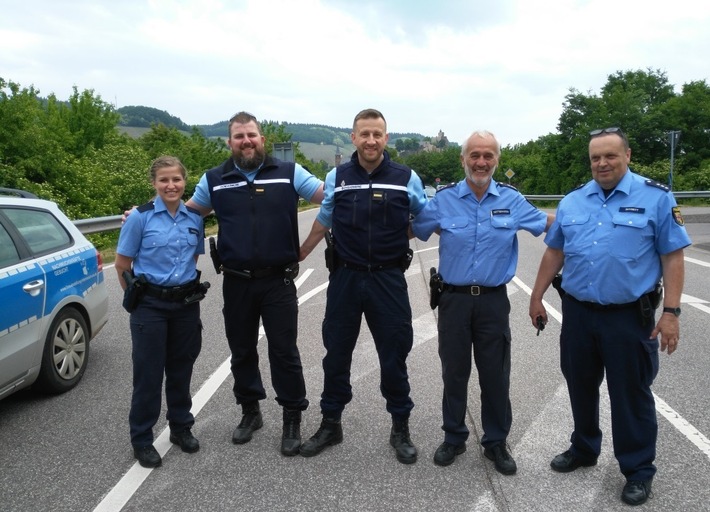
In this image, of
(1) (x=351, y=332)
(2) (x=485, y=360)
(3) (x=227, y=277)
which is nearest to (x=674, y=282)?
(2) (x=485, y=360)

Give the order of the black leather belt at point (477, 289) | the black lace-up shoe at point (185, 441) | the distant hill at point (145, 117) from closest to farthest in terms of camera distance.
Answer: the black leather belt at point (477, 289) → the black lace-up shoe at point (185, 441) → the distant hill at point (145, 117)

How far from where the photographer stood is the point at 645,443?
3275 millimetres

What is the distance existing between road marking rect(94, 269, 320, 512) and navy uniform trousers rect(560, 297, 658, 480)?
2.59 m

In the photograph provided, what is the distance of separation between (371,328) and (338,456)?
0.81m

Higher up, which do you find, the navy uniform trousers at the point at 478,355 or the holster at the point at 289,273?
the holster at the point at 289,273

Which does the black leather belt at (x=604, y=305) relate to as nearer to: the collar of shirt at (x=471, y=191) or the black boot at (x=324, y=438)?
the collar of shirt at (x=471, y=191)

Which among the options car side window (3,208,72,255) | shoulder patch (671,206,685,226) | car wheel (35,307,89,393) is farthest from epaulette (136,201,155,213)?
shoulder patch (671,206,685,226)

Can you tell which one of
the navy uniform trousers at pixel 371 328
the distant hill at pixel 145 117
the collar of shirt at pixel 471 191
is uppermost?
the distant hill at pixel 145 117

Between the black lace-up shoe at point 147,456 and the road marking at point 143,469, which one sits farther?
the black lace-up shoe at point 147,456

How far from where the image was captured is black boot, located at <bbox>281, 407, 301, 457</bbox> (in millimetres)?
3809

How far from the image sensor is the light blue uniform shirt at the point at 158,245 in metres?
3.82

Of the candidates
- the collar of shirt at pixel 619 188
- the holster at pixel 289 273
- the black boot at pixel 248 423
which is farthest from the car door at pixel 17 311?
the collar of shirt at pixel 619 188

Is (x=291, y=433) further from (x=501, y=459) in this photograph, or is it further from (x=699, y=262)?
(x=699, y=262)

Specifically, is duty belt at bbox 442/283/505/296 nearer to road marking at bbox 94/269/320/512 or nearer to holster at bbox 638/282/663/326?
holster at bbox 638/282/663/326
